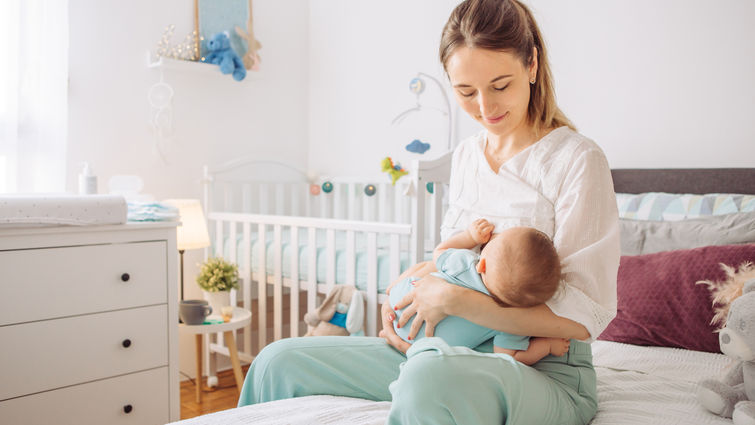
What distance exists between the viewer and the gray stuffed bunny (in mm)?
890

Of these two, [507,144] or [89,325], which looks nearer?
[507,144]

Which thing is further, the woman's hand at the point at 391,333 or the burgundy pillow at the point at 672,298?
the burgundy pillow at the point at 672,298

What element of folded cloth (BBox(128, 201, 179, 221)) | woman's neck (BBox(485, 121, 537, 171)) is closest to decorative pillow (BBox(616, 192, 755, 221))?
woman's neck (BBox(485, 121, 537, 171))

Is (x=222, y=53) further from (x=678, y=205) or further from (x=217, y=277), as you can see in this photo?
(x=678, y=205)

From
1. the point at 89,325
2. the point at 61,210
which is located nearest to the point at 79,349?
the point at 89,325

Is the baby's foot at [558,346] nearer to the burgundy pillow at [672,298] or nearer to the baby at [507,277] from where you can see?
the baby at [507,277]

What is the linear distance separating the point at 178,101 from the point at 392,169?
A: 107 cm

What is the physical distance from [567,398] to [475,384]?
9.4 inches

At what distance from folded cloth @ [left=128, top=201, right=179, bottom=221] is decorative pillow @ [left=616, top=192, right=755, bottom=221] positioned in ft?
4.59

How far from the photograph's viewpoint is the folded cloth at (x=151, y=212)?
1881mm

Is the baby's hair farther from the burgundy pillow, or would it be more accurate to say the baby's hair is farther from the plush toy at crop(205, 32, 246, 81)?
the plush toy at crop(205, 32, 246, 81)

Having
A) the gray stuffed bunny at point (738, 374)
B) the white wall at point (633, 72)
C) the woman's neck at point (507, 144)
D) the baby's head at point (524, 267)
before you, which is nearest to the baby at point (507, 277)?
the baby's head at point (524, 267)

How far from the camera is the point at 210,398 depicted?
259 centimetres

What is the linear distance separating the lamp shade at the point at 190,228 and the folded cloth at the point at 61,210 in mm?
619
